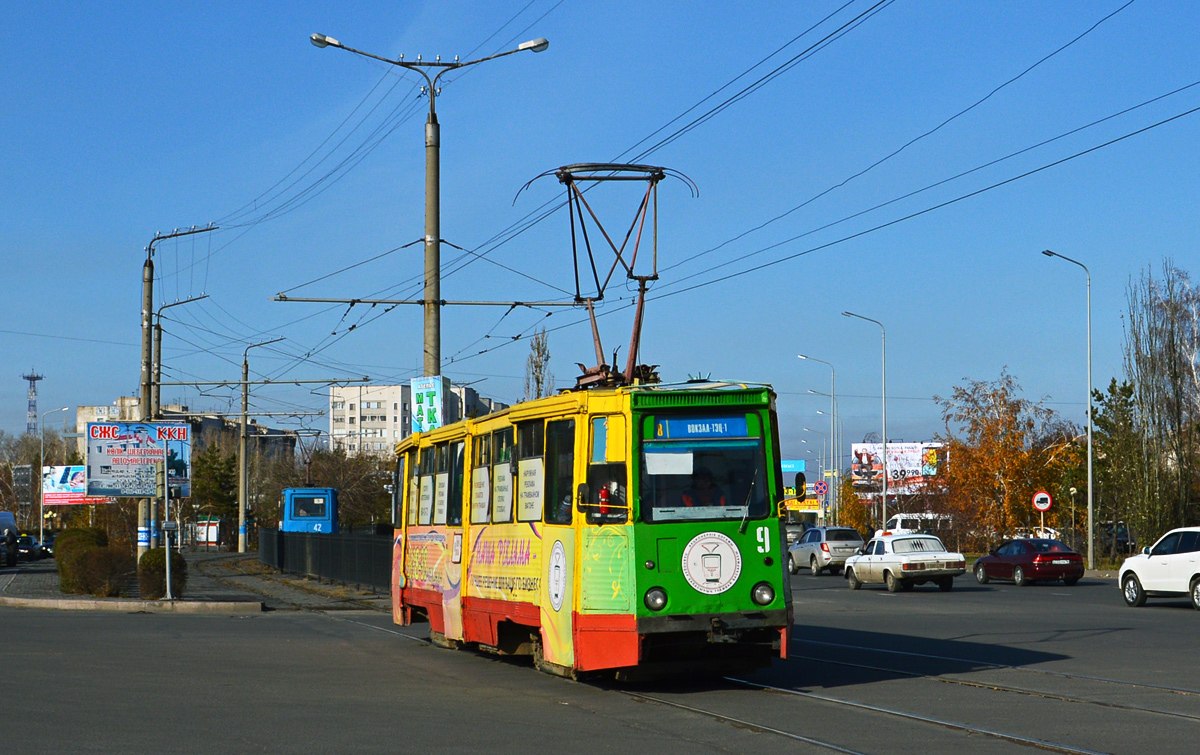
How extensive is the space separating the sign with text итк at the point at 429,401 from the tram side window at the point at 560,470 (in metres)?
10.8

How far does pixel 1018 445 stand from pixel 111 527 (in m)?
44.0

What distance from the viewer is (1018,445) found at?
63.3 m

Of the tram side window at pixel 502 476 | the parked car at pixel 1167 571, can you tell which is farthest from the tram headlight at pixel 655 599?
the parked car at pixel 1167 571

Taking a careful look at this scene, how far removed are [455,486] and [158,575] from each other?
45.9 ft

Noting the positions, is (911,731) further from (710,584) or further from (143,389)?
(143,389)

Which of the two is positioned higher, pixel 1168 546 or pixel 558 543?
pixel 558 543

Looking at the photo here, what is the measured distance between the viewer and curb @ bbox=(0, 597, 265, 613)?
26391 mm

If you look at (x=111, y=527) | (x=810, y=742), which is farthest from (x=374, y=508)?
(x=810, y=742)

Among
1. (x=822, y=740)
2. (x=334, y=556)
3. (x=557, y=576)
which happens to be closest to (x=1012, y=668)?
(x=557, y=576)

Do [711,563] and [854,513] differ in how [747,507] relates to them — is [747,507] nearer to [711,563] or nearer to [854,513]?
[711,563]

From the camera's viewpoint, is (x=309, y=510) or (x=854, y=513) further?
(x=854, y=513)

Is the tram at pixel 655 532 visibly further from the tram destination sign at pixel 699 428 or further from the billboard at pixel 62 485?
the billboard at pixel 62 485

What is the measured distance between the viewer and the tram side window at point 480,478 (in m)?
15.4

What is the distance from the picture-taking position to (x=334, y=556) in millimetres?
37812
